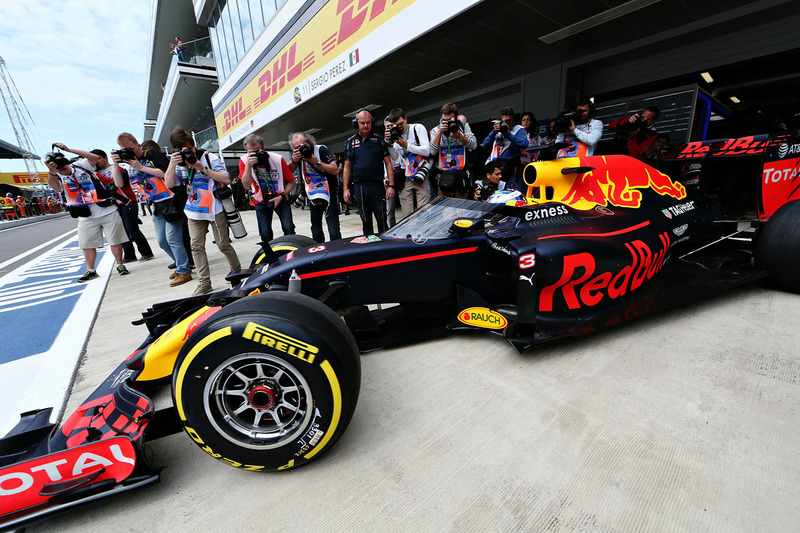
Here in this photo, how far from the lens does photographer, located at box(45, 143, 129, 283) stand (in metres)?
4.87

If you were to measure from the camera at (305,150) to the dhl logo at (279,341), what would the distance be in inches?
122

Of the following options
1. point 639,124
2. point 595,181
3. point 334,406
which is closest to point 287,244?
point 334,406

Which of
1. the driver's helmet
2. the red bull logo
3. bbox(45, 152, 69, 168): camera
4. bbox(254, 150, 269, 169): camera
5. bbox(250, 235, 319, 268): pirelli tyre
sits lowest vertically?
the red bull logo

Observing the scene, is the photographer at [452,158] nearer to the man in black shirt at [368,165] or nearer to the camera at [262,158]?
the man in black shirt at [368,165]

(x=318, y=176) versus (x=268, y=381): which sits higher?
(x=318, y=176)

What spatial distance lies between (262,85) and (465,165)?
1274 cm

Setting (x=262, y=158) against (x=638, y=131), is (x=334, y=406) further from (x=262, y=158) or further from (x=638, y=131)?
(x=638, y=131)

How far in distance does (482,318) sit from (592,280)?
85 cm

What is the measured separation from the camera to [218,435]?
56.8 inches

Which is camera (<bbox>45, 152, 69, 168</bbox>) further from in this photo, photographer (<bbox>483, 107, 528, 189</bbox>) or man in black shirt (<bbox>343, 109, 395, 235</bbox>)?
photographer (<bbox>483, 107, 528, 189</bbox>)

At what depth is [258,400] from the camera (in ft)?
4.91

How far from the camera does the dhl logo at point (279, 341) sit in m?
1.38

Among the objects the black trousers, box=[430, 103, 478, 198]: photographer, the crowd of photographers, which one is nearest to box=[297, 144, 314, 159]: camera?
the crowd of photographers

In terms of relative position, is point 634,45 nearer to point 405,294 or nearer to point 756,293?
point 756,293
